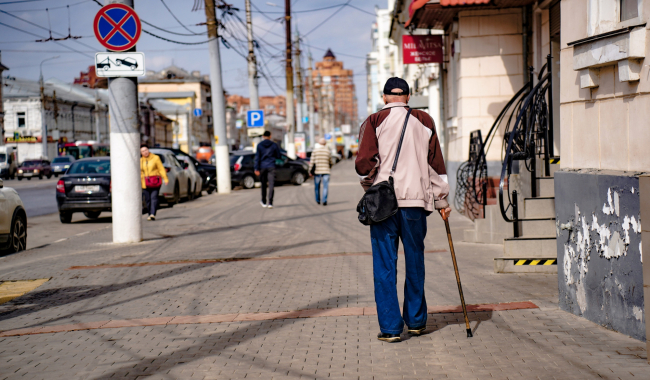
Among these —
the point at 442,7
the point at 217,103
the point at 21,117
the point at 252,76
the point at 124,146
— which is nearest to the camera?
the point at 124,146

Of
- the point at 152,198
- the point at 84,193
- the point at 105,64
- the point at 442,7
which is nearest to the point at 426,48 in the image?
the point at 442,7

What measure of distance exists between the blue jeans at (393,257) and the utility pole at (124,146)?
7.06m

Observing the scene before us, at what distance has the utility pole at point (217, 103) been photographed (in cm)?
2553

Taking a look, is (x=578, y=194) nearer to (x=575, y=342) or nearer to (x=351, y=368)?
(x=575, y=342)

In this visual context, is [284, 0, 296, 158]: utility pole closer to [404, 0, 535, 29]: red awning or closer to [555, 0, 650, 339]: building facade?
[404, 0, 535, 29]: red awning

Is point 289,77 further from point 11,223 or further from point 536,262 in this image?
point 536,262

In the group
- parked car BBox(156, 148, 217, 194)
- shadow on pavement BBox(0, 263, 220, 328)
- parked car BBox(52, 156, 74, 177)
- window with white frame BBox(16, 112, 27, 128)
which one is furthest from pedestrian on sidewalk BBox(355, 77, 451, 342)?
window with white frame BBox(16, 112, 27, 128)

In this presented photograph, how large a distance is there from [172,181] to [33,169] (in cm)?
4127

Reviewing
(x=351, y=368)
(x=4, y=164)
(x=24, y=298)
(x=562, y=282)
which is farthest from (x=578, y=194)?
(x=4, y=164)

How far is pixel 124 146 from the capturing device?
37.3 ft

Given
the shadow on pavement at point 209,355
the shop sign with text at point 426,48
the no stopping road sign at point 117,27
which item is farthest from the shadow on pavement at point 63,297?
the shop sign with text at point 426,48

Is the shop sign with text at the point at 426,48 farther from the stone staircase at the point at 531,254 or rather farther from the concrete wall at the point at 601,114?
the concrete wall at the point at 601,114

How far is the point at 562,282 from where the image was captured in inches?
238

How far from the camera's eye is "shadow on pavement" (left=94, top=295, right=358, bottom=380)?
4637 mm
